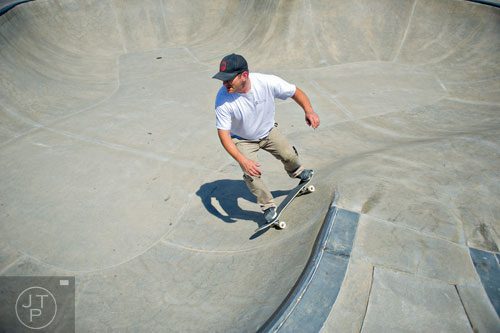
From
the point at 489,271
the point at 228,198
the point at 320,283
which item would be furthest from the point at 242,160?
the point at 489,271

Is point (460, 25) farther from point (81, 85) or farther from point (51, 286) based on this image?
point (51, 286)

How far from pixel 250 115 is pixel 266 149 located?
0.63 m

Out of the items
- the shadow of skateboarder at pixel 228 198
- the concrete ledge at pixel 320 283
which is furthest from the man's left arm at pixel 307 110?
the shadow of skateboarder at pixel 228 198

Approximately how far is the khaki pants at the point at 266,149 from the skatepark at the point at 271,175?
1.78 feet

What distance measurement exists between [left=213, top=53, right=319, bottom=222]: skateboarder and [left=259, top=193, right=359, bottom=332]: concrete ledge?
0.89 meters

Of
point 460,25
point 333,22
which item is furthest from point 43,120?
point 460,25

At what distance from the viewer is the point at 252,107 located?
374 centimetres

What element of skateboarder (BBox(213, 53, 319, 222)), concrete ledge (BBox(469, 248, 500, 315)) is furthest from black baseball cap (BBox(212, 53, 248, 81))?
A: concrete ledge (BBox(469, 248, 500, 315))

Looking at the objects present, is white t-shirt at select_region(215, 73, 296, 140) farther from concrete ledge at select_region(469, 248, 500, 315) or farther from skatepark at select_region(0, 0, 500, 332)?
concrete ledge at select_region(469, 248, 500, 315)

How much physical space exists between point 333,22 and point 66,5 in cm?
907

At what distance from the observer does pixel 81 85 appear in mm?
9180

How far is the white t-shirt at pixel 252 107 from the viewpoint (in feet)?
11.9

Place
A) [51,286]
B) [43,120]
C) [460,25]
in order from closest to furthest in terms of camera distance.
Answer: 1. [51,286]
2. [43,120]
3. [460,25]

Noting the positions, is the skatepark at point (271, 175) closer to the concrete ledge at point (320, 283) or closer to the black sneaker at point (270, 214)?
the concrete ledge at point (320, 283)
